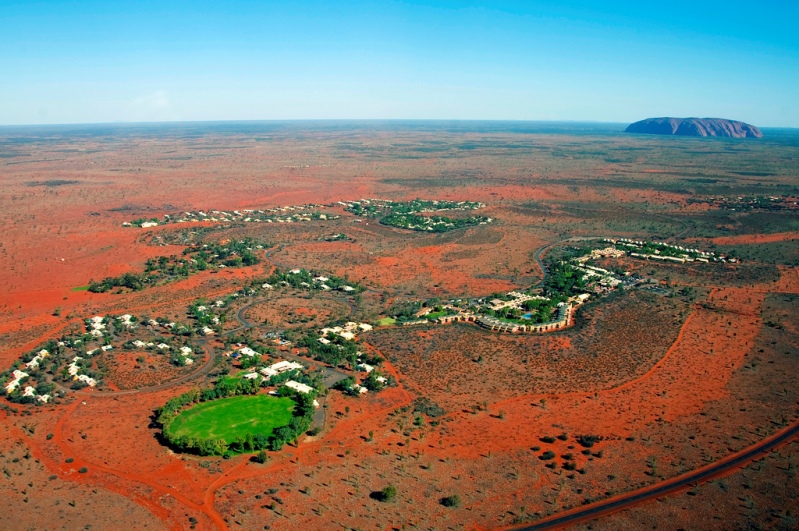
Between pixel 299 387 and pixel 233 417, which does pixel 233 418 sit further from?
pixel 299 387

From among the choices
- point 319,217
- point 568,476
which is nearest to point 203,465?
point 568,476

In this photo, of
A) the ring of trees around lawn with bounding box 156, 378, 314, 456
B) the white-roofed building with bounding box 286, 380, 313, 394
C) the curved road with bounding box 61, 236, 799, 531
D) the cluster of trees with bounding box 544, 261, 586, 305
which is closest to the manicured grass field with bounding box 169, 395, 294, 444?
the ring of trees around lawn with bounding box 156, 378, 314, 456

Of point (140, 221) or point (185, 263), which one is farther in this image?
point (140, 221)

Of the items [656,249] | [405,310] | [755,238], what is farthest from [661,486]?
[755,238]

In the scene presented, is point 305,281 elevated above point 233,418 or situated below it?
above

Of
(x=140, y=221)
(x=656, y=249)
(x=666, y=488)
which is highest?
(x=140, y=221)

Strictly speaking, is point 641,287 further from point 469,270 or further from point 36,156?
point 36,156

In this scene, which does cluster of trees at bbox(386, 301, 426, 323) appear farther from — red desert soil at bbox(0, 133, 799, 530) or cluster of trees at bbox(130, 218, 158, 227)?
cluster of trees at bbox(130, 218, 158, 227)
